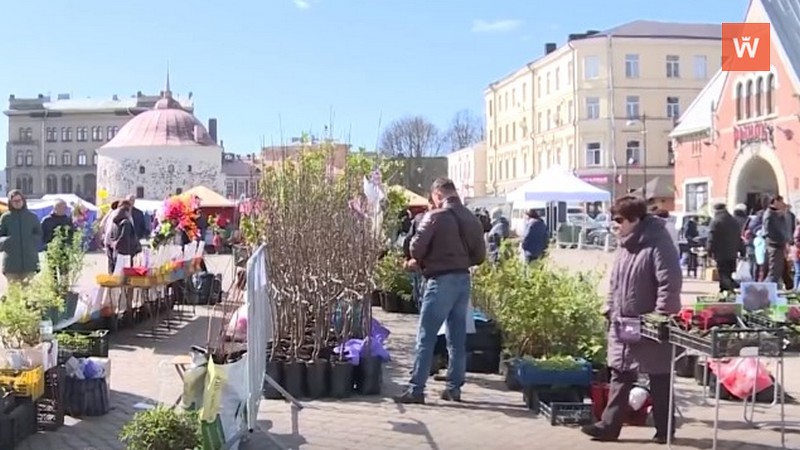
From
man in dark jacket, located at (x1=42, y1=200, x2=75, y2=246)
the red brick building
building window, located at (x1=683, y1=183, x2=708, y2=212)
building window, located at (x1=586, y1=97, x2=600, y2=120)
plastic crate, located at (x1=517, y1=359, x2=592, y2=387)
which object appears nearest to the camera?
plastic crate, located at (x1=517, y1=359, x2=592, y2=387)

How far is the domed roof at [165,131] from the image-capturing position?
267ft

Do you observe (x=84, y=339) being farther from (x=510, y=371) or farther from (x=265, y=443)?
(x=510, y=371)

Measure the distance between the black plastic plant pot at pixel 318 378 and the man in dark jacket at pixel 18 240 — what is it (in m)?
4.66

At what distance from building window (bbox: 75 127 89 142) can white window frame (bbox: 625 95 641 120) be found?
79241 mm

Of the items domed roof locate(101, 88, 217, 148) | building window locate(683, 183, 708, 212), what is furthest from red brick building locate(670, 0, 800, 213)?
domed roof locate(101, 88, 217, 148)

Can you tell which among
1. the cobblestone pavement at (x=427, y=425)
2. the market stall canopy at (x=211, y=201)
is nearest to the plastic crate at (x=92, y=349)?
the cobblestone pavement at (x=427, y=425)

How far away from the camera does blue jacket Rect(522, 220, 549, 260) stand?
48.9ft

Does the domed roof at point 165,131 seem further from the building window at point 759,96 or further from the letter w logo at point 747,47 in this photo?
the building window at point 759,96

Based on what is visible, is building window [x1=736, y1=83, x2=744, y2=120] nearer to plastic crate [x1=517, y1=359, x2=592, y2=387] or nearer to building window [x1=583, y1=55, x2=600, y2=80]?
building window [x1=583, y1=55, x2=600, y2=80]

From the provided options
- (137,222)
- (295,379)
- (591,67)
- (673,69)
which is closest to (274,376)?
(295,379)

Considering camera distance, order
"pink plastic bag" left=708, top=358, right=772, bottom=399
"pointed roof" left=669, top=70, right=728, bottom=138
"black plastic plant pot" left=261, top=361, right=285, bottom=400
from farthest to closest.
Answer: "pointed roof" left=669, top=70, right=728, bottom=138, "black plastic plant pot" left=261, top=361, right=285, bottom=400, "pink plastic bag" left=708, top=358, right=772, bottom=399

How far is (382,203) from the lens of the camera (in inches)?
402

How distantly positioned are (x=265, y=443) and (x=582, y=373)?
7.72ft

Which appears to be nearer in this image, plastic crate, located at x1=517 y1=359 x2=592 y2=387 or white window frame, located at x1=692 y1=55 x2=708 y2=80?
plastic crate, located at x1=517 y1=359 x2=592 y2=387
